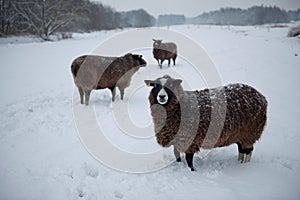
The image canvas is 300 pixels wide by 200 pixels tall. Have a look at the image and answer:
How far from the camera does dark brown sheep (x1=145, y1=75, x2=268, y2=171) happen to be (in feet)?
12.6

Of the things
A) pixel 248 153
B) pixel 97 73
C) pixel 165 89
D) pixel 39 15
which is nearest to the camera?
pixel 165 89

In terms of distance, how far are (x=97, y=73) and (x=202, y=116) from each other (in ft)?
14.7

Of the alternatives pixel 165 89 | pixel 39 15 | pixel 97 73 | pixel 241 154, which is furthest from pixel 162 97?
pixel 39 15

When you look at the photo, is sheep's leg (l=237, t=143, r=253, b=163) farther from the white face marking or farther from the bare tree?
the bare tree

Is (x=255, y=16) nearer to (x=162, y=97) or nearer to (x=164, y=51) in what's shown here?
(x=164, y=51)

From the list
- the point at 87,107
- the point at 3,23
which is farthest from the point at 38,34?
the point at 87,107

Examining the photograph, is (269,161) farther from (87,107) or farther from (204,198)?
(87,107)

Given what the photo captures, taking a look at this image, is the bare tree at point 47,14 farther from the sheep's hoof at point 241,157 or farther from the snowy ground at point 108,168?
the sheep's hoof at point 241,157

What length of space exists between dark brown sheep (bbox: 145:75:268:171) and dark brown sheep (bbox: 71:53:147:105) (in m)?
3.67

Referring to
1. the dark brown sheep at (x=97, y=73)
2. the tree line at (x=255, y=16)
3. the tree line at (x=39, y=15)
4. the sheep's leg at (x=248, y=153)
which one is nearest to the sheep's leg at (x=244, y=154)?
the sheep's leg at (x=248, y=153)

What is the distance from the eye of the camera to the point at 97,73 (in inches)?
281

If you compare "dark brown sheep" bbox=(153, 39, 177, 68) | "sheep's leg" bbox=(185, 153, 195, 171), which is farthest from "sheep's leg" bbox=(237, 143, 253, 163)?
"dark brown sheep" bbox=(153, 39, 177, 68)

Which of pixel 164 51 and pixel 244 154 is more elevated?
pixel 164 51

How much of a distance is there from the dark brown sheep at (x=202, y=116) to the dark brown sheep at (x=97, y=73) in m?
3.67
